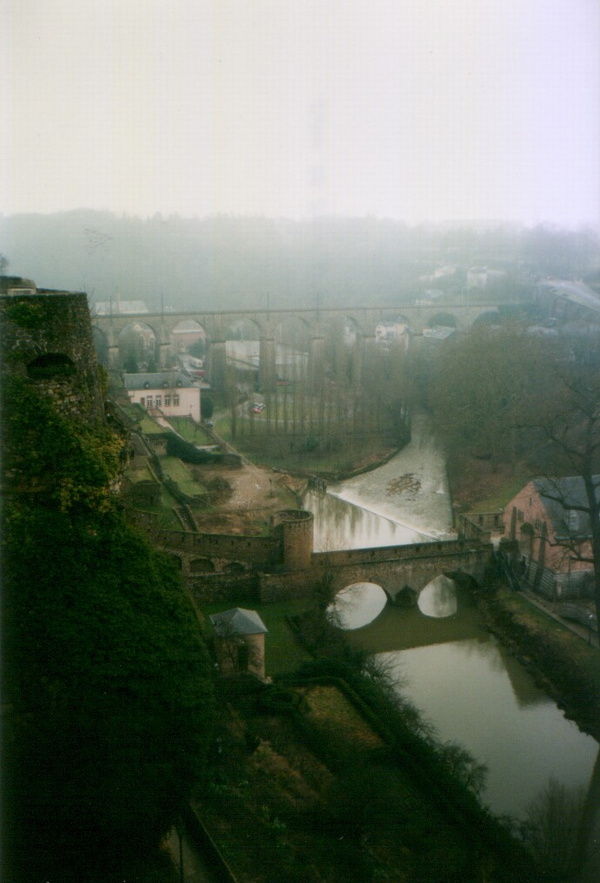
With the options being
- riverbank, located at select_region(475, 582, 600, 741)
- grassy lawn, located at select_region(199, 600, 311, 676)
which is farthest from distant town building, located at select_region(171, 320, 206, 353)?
riverbank, located at select_region(475, 582, 600, 741)

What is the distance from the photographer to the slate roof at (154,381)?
75.0ft

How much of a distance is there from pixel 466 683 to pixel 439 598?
102 inches

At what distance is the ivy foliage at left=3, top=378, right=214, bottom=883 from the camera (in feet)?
11.5

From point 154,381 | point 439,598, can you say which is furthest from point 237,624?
point 154,381

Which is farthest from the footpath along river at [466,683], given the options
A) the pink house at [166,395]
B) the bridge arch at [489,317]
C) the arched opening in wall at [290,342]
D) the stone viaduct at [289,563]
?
the arched opening in wall at [290,342]

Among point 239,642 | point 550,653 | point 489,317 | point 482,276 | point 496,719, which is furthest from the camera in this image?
point 482,276

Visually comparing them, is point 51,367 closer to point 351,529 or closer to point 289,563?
point 289,563

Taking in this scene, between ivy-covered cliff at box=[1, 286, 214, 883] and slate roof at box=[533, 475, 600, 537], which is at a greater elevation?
ivy-covered cliff at box=[1, 286, 214, 883]

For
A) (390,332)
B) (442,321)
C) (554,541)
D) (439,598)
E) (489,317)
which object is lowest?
(439,598)

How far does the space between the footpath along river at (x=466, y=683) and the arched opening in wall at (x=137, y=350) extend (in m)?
14.1

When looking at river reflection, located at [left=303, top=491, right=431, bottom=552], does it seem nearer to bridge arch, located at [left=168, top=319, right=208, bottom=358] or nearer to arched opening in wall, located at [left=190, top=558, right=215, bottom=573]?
arched opening in wall, located at [left=190, top=558, right=215, bottom=573]

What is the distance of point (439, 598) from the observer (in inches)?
465

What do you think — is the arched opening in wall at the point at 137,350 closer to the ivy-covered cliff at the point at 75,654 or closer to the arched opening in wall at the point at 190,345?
the arched opening in wall at the point at 190,345

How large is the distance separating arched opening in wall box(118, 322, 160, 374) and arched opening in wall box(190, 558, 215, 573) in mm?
15856
